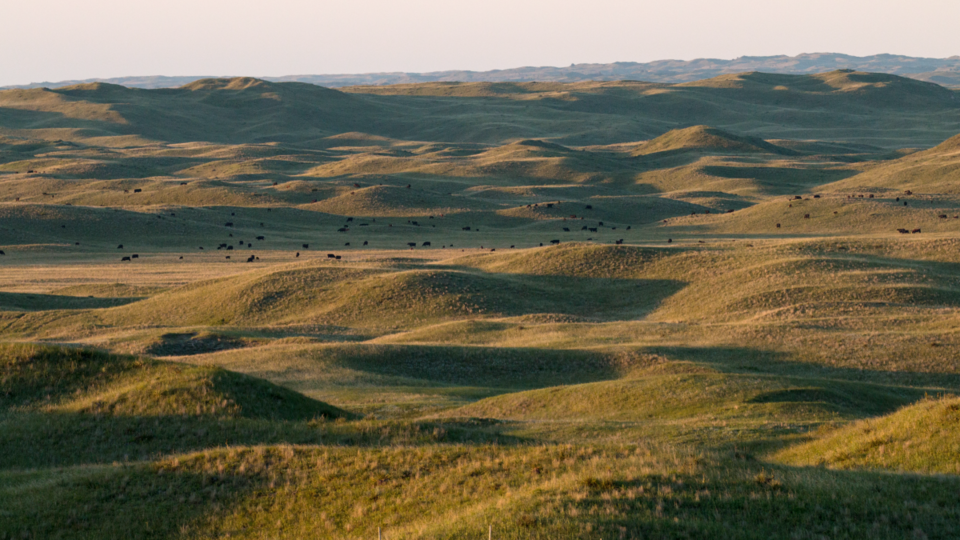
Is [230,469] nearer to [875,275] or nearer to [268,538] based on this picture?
[268,538]

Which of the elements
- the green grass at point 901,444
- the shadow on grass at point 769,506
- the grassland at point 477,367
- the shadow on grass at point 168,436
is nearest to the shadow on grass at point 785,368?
the grassland at point 477,367

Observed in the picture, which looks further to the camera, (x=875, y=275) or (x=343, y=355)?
(x=875, y=275)

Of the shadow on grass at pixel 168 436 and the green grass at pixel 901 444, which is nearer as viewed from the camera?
the green grass at pixel 901 444

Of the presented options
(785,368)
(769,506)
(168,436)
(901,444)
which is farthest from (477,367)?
(769,506)

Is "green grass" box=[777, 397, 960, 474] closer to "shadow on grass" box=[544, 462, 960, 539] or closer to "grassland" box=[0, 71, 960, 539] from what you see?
"grassland" box=[0, 71, 960, 539]

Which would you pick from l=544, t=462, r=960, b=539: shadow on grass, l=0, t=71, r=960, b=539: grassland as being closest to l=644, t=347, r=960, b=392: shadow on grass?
l=0, t=71, r=960, b=539: grassland

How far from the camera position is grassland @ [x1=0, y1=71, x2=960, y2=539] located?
12781mm

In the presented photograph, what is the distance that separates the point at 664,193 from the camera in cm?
12712

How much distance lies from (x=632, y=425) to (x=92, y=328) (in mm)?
38893

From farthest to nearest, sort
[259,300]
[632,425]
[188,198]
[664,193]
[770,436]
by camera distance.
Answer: [664,193] < [188,198] < [259,300] < [632,425] < [770,436]

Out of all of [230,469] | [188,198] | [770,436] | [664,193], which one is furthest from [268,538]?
[664,193]

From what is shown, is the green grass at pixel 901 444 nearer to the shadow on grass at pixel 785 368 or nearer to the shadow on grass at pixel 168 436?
the shadow on grass at pixel 168 436

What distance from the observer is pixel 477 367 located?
37.8 m

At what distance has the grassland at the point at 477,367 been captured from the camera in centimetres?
1278
